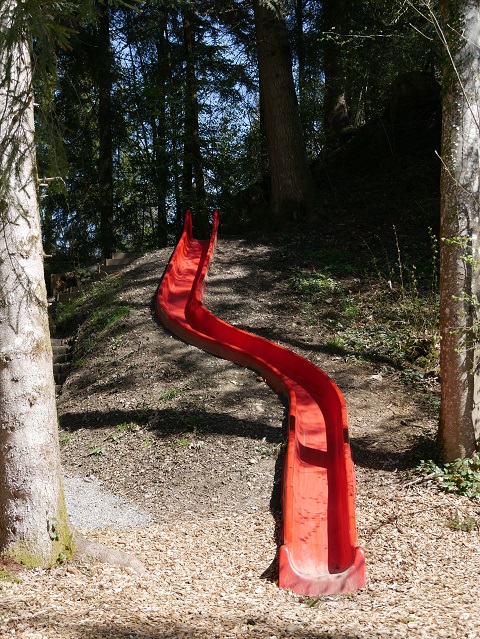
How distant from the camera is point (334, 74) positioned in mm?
16312

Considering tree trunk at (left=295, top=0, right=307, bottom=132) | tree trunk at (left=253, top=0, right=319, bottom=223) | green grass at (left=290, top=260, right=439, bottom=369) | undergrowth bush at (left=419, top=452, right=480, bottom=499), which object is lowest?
undergrowth bush at (left=419, top=452, right=480, bottom=499)

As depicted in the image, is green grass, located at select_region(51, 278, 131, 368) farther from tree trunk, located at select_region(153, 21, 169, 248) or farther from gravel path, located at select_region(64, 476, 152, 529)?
tree trunk, located at select_region(153, 21, 169, 248)

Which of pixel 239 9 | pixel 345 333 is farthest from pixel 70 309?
pixel 239 9

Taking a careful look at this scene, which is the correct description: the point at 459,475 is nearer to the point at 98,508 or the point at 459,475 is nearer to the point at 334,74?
the point at 98,508

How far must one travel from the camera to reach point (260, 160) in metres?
19.5

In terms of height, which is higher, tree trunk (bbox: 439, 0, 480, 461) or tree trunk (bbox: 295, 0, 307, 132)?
tree trunk (bbox: 295, 0, 307, 132)

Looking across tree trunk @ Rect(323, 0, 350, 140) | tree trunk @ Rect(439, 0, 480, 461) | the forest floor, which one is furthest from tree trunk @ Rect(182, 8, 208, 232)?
tree trunk @ Rect(439, 0, 480, 461)

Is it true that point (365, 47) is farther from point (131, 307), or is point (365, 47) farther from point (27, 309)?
point (27, 309)

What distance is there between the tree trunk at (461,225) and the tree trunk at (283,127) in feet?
27.0

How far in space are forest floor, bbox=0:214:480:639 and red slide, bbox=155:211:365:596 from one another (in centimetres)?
17

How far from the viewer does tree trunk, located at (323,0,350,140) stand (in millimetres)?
14766

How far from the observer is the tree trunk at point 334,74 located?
14.8 meters

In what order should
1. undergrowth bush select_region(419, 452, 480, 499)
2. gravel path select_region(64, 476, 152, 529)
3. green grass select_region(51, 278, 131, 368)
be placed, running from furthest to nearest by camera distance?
green grass select_region(51, 278, 131, 368) < undergrowth bush select_region(419, 452, 480, 499) < gravel path select_region(64, 476, 152, 529)

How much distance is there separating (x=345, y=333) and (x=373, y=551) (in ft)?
15.6
